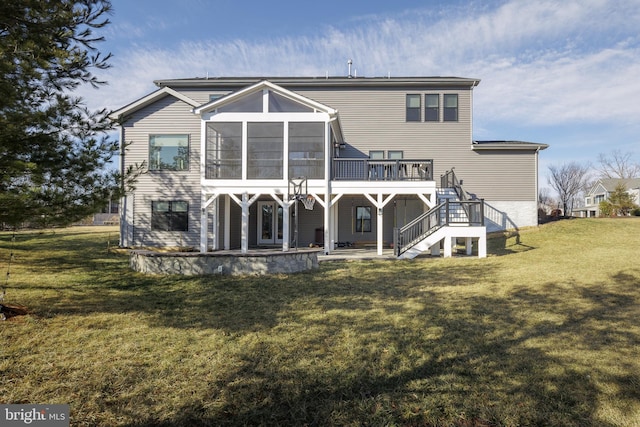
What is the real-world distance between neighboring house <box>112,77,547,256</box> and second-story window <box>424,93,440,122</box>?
7cm

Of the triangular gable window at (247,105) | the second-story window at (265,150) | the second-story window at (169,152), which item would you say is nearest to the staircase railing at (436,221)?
the second-story window at (265,150)

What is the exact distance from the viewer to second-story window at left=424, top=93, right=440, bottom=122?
18.7 metres

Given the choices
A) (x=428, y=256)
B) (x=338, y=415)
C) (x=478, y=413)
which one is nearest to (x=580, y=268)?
(x=428, y=256)

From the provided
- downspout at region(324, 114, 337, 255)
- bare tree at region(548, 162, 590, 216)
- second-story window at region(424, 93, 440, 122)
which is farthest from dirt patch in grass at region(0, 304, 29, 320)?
bare tree at region(548, 162, 590, 216)

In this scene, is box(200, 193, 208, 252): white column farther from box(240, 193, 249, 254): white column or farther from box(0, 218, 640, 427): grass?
box(0, 218, 640, 427): grass

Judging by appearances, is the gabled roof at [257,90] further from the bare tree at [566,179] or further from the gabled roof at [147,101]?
the bare tree at [566,179]

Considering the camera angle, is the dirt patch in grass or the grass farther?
the dirt patch in grass

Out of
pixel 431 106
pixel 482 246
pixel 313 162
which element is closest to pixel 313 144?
pixel 313 162

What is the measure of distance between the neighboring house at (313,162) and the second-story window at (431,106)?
74 millimetres

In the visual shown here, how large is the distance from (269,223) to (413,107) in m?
9.69

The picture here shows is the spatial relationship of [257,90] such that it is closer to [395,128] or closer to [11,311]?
[395,128]

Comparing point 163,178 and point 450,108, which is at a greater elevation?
point 450,108

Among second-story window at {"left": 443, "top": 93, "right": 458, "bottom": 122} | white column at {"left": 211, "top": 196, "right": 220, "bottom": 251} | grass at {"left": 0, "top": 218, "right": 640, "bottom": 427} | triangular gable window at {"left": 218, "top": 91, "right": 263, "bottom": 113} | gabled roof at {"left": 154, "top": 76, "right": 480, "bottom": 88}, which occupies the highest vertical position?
gabled roof at {"left": 154, "top": 76, "right": 480, "bottom": 88}

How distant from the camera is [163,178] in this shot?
53.0 feet
